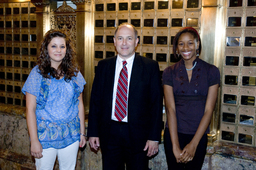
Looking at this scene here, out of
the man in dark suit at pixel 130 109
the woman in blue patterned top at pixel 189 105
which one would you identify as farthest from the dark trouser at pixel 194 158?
the man in dark suit at pixel 130 109

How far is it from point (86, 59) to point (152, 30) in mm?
1411

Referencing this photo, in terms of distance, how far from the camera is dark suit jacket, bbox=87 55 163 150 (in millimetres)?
2021

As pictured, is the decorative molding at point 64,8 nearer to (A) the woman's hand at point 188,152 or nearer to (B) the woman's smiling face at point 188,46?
(B) the woman's smiling face at point 188,46

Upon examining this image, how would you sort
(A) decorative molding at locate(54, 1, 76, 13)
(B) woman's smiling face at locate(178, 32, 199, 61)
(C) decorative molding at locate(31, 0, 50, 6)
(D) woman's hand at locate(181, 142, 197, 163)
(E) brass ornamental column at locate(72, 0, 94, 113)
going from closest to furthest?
(D) woman's hand at locate(181, 142, 197, 163) → (B) woman's smiling face at locate(178, 32, 199, 61) → (E) brass ornamental column at locate(72, 0, 94, 113) → (A) decorative molding at locate(54, 1, 76, 13) → (C) decorative molding at locate(31, 0, 50, 6)

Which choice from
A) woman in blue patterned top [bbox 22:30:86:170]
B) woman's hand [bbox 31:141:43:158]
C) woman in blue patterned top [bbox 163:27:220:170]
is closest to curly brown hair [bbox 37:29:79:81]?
woman in blue patterned top [bbox 22:30:86:170]

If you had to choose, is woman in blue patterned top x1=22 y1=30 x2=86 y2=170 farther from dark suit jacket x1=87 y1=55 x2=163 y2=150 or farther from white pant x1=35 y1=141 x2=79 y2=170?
dark suit jacket x1=87 y1=55 x2=163 y2=150

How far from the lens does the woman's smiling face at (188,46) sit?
79.0 inches

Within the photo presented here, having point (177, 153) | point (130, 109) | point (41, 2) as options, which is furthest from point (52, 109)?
point (41, 2)

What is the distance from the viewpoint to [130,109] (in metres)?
2.02

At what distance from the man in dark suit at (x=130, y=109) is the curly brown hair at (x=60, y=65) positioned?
13.6 inches

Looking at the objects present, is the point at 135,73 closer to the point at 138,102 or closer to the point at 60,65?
the point at 138,102

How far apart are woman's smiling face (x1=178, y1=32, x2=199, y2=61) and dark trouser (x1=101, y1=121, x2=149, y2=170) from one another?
0.78 m

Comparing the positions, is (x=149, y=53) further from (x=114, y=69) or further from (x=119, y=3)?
(x=114, y=69)

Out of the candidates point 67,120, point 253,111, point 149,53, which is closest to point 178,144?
point 67,120
